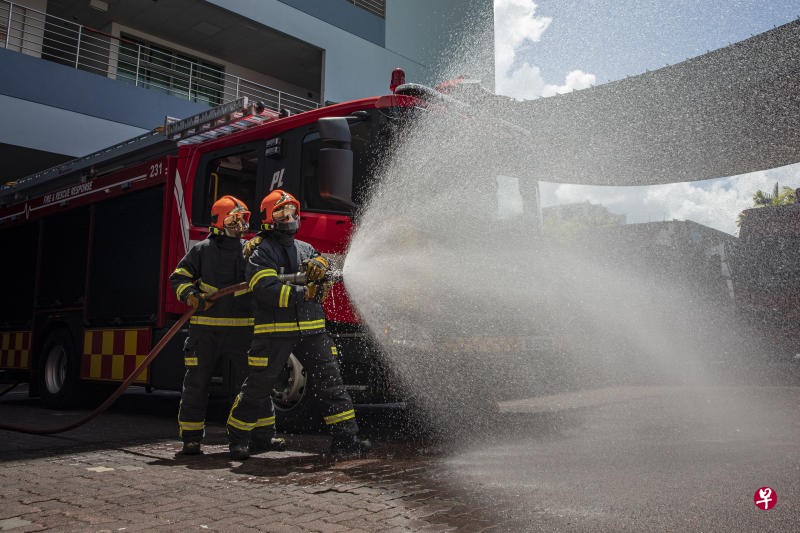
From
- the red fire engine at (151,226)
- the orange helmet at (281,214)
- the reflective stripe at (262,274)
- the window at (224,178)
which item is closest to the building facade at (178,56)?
the red fire engine at (151,226)

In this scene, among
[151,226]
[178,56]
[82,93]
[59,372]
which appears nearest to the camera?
[151,226]

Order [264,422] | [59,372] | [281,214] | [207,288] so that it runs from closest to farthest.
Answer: [281,214] < [264,422] < [207,288] < [59,372]

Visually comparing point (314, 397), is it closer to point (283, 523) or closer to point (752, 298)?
point (283, 523)

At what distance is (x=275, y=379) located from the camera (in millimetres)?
4504

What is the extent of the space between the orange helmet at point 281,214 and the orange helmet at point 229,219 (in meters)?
0.43

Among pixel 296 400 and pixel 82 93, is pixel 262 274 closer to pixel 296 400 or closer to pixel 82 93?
pixel 296 400

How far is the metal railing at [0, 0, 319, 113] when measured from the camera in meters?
13.8

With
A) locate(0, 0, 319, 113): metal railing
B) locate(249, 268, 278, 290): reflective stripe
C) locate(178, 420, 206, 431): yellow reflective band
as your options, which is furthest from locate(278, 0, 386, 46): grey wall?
locate(178, 420, 206, 431): yellow reflective band

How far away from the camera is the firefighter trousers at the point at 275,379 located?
4.44 metres

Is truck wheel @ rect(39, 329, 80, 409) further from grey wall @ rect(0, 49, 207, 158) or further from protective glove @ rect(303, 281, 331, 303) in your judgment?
grey wall @ rect(0, 49, 207, 158)

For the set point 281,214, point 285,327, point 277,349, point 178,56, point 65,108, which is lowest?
point 277,349

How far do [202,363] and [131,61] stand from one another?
1371 centimetres

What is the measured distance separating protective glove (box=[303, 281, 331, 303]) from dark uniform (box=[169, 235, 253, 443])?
726mm

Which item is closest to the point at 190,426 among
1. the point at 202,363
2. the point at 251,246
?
the point at 202,363
